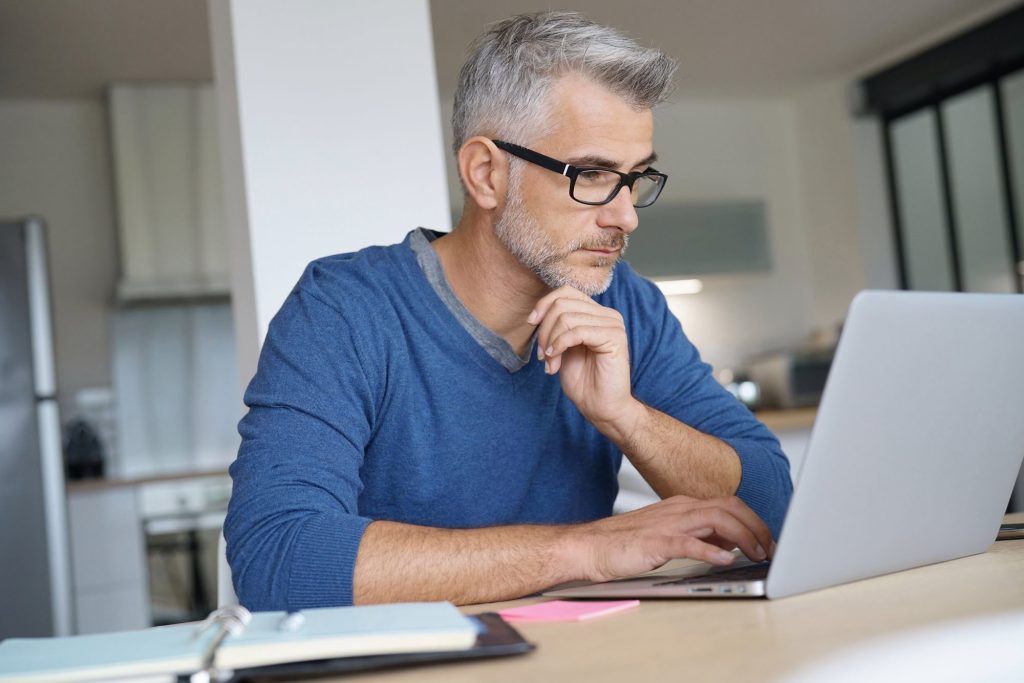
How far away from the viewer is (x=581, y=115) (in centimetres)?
147

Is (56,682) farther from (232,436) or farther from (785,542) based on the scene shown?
(232,436)

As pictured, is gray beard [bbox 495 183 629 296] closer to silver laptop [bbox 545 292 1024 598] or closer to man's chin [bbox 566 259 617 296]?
man's chin [bbox 566 259 617 296]

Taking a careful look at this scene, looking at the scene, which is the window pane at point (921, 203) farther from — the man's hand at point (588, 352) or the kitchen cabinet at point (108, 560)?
the man's hand at point (588, 352)

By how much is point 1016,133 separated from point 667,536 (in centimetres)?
450

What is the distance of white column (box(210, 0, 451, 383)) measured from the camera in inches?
91.5

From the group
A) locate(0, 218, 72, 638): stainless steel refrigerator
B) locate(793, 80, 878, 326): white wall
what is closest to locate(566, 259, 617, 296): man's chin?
locate(0, 218, 72, 638): stainless steel refrigerator

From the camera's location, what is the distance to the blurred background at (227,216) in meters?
3.74

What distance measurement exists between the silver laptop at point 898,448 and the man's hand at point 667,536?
0.07ft

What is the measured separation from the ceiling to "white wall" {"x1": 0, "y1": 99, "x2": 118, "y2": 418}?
0.16 m

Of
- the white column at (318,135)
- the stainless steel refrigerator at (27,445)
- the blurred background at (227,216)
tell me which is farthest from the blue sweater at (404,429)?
the stainless steel refrigerator at (27,445)

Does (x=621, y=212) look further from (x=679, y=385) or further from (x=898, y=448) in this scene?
(x=898, y=448)

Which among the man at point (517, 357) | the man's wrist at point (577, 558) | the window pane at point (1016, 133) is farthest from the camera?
the window pane at point (1016, 133)

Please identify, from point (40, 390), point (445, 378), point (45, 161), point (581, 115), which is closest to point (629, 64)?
point (581, 115)

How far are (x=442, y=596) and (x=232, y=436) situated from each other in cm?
425
